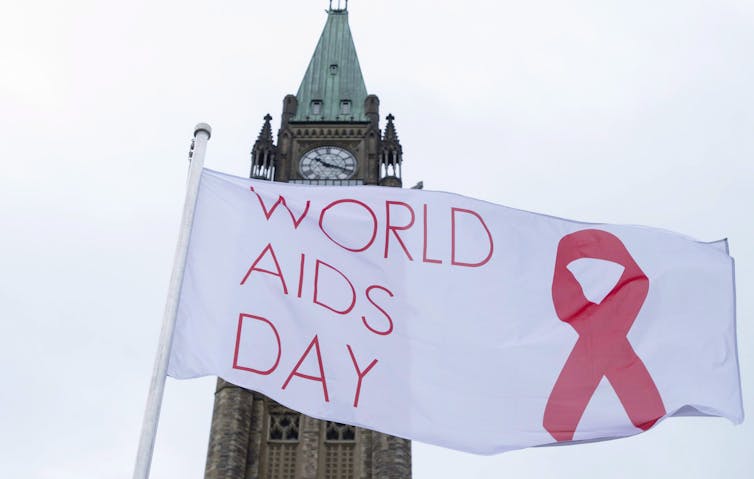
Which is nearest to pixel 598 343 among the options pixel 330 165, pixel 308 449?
pixel 308 449

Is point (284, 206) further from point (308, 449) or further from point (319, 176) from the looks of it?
point (319, 176)

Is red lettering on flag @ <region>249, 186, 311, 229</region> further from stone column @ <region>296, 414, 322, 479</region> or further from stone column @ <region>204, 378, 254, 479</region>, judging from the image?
stone column @ <region>296, 414, 322, 479</region>

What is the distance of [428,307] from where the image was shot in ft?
40.4

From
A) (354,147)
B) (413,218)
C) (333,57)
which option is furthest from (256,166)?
(413,218)

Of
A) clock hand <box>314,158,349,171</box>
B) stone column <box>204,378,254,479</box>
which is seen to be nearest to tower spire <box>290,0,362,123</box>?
clock hand <box>314,158,349,171</box>

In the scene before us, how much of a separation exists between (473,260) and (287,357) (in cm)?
283

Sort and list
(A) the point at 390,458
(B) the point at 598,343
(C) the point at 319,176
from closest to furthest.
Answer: (B) the point at 598,343, (A) the point at 390,458, (C) the point at 319,176

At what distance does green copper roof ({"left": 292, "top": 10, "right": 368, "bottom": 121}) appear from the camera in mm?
64375

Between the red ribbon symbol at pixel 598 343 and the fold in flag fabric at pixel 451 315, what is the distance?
0.06 ft

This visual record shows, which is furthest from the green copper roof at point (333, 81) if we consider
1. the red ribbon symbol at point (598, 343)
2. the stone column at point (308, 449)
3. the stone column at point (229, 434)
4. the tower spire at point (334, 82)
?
the red ribbon symbol at point (598, 343)

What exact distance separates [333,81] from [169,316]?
58796mm

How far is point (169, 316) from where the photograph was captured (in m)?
10.5

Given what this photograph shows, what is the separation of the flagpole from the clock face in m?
46.9

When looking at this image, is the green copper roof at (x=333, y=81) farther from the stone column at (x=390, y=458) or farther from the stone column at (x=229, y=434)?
the stone column at (x=390, y=458)
